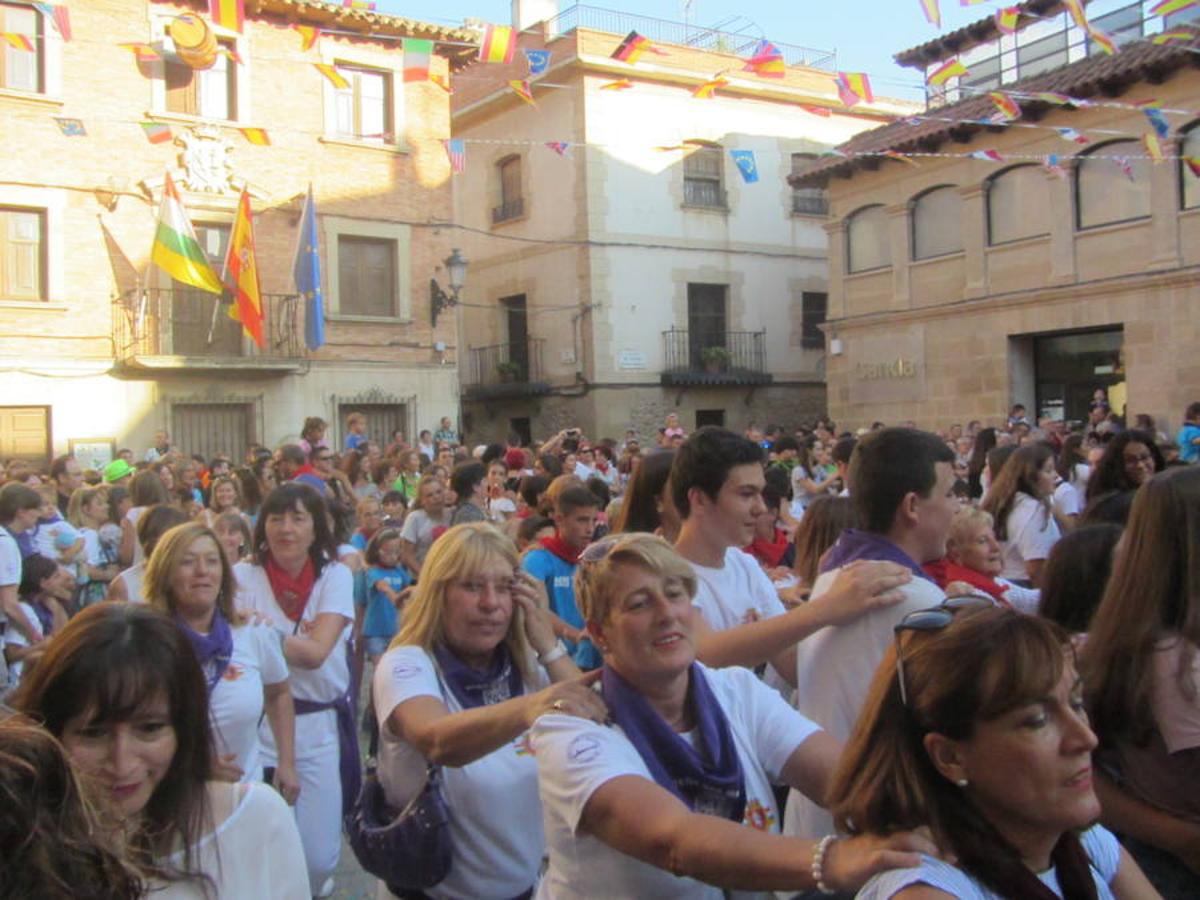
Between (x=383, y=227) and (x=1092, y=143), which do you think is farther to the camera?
(x=383, y=227)

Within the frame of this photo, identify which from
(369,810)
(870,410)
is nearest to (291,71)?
(870,410)

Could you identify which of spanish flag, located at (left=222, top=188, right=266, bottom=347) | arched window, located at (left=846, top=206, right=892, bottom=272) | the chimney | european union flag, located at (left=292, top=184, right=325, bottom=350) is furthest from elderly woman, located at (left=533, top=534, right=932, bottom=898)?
the chimney

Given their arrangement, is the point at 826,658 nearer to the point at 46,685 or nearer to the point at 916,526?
the point at 916,526

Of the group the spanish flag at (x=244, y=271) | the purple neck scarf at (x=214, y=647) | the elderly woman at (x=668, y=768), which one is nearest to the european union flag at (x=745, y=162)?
the spanish flag at (x=244, y=271)

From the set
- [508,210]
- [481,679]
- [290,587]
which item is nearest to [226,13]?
[290,587]

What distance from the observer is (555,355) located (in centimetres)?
2475

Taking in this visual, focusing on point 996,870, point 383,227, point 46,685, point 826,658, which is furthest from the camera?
point 383,227

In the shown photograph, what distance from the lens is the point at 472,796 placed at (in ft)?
9.73

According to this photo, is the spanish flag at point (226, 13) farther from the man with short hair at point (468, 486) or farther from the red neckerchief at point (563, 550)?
the red neckerchief at point (563, 550)

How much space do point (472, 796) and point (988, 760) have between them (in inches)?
60.6

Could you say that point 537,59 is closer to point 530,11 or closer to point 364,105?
point 364,105

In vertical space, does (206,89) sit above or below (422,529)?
above

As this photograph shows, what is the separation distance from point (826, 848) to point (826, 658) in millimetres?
1136

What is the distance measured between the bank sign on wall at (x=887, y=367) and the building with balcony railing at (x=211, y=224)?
7.70 meters
